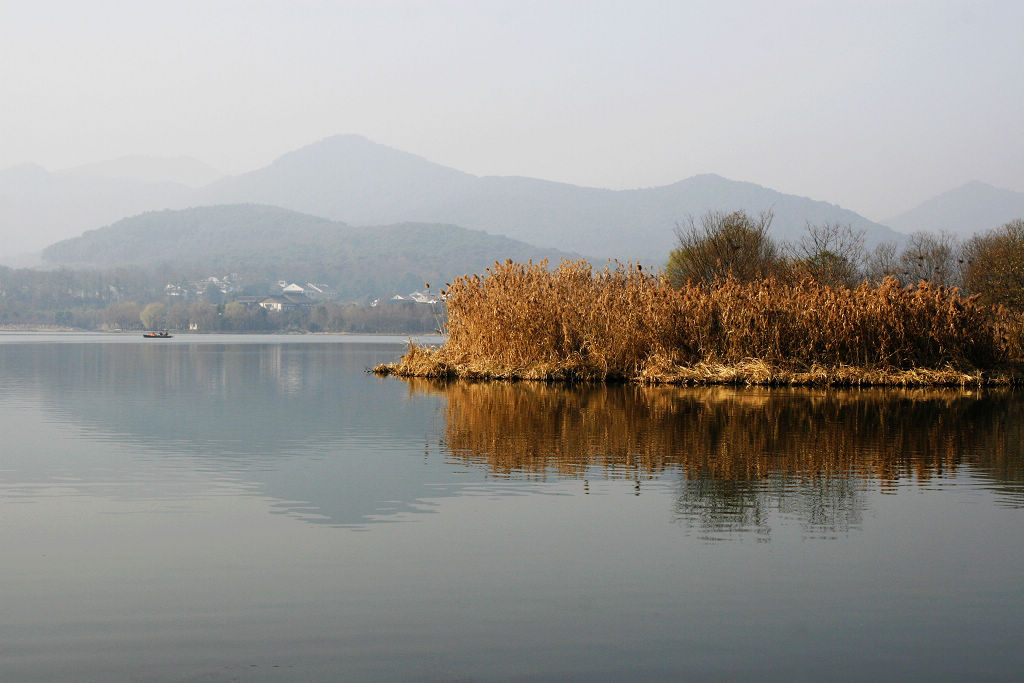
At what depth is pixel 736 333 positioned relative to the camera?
21188 millimetres

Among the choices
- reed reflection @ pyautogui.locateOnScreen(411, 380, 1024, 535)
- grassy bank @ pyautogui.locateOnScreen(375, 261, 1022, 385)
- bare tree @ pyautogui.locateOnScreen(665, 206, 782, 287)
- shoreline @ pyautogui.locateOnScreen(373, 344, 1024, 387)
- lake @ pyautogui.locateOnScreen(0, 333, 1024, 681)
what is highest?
bare tree @ pyautogui.locateOnScreen(665, 206, 782, 287)

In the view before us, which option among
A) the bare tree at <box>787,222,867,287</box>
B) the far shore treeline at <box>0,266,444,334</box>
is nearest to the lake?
the bare tree at <box>787,222,867,287</box>

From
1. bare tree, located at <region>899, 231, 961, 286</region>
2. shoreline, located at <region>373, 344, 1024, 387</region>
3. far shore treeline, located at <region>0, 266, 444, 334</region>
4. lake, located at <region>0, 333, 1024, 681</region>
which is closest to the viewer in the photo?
lake, located at <region>0, 333, 1024, 681</region>

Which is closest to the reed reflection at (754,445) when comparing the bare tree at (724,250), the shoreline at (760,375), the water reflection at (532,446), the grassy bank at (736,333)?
the water reflection at (532,446)

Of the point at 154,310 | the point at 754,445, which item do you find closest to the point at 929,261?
the point at 754,445

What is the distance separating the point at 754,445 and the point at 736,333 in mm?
11130

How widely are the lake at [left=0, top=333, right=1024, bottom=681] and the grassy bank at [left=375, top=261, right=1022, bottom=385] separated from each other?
9021 millimetres

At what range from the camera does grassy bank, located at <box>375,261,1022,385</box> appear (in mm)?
20859

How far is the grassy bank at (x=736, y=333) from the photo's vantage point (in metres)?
20.9

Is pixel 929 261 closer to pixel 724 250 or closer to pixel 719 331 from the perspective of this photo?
pixel 724 250

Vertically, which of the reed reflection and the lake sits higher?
the reed reflection

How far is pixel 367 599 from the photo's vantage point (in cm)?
468

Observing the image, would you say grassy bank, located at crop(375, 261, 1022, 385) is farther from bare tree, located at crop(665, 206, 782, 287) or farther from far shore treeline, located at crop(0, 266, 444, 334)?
far shore treeline, located at crop(0, 266, 444, 334)

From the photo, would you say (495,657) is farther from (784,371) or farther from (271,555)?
(784,371)
